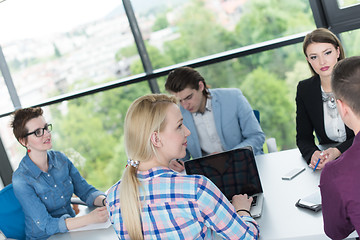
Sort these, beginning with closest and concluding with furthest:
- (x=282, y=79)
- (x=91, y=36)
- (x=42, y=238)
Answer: (x=42, y=238), (x=282, y=79), (x=91, y=36)

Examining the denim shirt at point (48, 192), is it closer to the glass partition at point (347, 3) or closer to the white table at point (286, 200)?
the white table at point (286, 200)

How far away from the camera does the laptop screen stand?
222 centimetres

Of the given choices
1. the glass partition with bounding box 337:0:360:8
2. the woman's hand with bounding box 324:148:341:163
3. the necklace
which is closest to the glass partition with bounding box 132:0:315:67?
the glass partition with bounding box 337:0:360:8

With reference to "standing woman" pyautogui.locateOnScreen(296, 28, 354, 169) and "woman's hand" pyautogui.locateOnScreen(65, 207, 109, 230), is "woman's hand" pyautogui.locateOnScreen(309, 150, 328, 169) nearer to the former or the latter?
"standing woman" pyautogui.locateOnScreen(296, 28, 354, 169)

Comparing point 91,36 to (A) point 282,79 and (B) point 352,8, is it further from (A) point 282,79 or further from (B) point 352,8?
(B) point 352,8

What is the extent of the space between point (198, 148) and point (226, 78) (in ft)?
3.98

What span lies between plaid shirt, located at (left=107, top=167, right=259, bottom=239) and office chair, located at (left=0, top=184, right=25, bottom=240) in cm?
145

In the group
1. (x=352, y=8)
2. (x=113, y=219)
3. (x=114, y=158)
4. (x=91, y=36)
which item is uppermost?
(x=91, y=36)

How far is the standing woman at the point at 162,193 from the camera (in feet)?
5.41

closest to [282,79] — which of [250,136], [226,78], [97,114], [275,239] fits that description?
[226,78]

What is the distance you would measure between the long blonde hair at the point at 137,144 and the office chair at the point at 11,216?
1.40 m

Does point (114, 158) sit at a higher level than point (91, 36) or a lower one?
lower

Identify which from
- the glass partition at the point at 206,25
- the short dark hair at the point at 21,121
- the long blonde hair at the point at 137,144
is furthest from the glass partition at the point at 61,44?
the long blonde hair at the point at 137,144

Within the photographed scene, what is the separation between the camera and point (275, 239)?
1.81 metres
